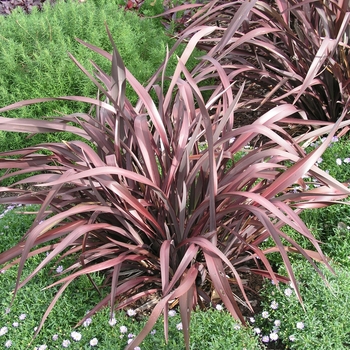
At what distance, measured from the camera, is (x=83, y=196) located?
2.14 m

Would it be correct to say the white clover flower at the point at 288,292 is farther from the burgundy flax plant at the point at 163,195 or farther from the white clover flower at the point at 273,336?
the white clover flower at the point at 273,336

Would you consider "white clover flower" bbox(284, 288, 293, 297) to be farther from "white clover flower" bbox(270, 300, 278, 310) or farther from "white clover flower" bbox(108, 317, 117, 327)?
"white clover flower" bbox(108, 317, 117, 327)

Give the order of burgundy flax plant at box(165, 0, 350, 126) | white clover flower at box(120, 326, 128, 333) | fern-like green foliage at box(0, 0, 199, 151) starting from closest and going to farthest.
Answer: white clover flower at box(120, 326, 128, 333)
burgundy flax plant at box(165, 0, 350, 126)
fern-like green foliage at box(0, 0, 199, 151)

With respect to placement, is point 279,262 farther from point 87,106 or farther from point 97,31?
point 97,31

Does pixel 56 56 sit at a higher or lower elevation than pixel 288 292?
higher

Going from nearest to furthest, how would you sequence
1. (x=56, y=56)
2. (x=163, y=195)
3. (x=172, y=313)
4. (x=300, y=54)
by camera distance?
(x=163, y=195), (x=172, y=313), (x=300, y=54), (x=56, y=56)

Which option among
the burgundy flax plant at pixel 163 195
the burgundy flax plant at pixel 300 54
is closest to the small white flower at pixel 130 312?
the burgundy flax plant at pixel 163 195

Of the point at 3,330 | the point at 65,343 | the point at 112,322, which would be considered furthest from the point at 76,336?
the point at 3,330

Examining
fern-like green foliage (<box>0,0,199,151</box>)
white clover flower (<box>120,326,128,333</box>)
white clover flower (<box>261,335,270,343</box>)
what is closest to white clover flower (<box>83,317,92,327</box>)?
white clover flower (<box>120,326,128,333</box>)

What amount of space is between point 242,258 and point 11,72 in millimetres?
2162

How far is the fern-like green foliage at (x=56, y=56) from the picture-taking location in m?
3.22

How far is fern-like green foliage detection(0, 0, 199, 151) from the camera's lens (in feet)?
10.6

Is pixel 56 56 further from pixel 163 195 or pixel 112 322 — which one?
pixel 112 322

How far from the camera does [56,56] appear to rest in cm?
329
